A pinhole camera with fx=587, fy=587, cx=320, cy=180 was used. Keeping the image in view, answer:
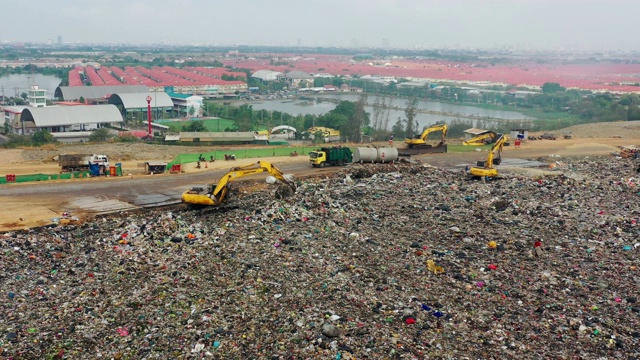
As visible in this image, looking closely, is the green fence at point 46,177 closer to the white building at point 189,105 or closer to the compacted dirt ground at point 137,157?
the compacted dirt ground at point 137,157

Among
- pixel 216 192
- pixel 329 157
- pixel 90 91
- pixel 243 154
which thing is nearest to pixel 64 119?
pixel 243 154

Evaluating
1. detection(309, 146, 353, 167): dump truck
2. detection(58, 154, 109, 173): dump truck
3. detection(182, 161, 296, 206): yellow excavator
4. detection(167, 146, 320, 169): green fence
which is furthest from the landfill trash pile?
detection(167, 146, 320, 169): green fence

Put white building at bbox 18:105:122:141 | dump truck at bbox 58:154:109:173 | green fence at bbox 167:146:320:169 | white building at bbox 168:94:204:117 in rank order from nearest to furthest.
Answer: dump truck at bbox 58:154:109:173 → green fence at bbox 167:146:320:169 → white building at bbox 18:105:122:141 → white building at bbox 168:94:204:117

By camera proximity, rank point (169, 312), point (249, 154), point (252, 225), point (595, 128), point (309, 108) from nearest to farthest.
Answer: point (169, 312) < point (252, 225) < point (249, 154) < point (595, 128) < point (309, 108)

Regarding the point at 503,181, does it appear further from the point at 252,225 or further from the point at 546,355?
the point at 546,355

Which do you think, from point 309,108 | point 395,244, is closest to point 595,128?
point 395,244

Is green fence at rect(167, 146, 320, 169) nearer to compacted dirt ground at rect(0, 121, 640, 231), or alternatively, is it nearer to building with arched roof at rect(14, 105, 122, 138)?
compacted dirt ground at rect(0, 121, 640, 231)
